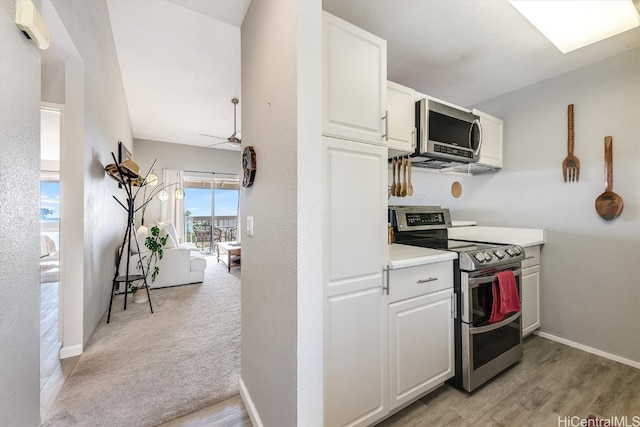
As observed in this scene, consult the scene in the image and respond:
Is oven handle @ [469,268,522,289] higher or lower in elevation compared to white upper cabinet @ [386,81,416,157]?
lower

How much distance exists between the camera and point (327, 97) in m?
1.28

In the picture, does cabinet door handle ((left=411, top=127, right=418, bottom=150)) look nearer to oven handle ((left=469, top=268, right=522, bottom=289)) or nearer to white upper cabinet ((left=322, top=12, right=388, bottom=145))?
white upper cabinet ((left=322, top=12, right=388, bottom=145))

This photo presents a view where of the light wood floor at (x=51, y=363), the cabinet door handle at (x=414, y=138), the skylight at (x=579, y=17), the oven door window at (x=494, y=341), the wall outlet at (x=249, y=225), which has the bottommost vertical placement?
the light wood floor at (x=51, y=363)

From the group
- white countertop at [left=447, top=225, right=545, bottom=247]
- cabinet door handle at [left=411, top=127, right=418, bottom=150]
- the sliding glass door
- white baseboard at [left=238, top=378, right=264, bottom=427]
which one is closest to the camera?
white baseboard at [left=238, top=378, right=264, bottom=427]

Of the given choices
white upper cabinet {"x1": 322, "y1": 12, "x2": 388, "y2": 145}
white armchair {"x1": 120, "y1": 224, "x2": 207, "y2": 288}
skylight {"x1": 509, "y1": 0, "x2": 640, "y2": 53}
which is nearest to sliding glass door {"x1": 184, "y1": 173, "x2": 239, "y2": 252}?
white armchair {"x1": 120, "y1": 224, "x2": 207, "y2": 288}

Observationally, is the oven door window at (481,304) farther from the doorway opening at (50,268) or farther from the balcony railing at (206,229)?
the balcony railing at (206,229)

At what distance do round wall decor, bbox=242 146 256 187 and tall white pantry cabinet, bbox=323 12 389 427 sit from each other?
1.42 ft

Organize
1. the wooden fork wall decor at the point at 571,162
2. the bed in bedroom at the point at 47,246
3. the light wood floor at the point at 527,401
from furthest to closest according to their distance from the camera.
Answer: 1. the bed in bedroom at the point at 47,246
2. the wooden fork wall decor at the point at 571,162
3. the light wood floor at the point at 527,401

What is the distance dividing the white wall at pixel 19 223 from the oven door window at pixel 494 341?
2.39 m

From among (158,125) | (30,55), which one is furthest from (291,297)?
(158,125)

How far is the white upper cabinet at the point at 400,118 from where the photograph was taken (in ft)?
6.02

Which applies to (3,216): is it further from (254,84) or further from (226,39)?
(226,39)

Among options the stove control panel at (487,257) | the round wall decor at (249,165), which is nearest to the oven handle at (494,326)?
the stove control panel at (487,257)

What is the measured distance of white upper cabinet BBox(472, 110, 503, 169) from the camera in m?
2.55
